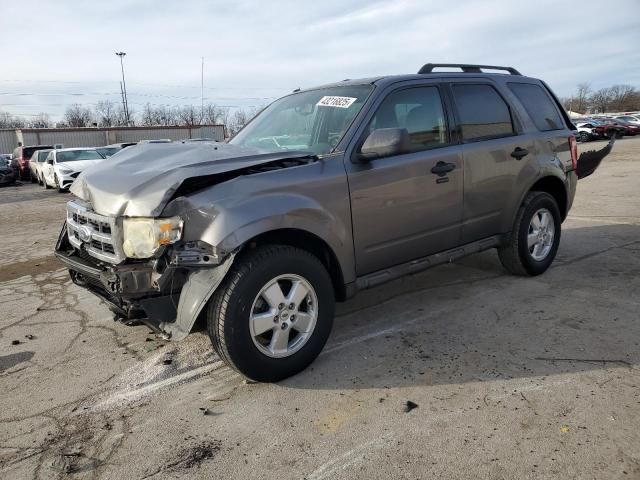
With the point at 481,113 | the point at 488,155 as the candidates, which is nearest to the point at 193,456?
the point at 488,155

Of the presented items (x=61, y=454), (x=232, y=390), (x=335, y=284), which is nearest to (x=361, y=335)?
(x=335, y=284)

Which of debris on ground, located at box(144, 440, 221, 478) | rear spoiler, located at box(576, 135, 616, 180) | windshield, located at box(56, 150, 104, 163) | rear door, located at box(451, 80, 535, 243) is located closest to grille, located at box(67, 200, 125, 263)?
debris on ground, located at box(144, 440, 221, 478)

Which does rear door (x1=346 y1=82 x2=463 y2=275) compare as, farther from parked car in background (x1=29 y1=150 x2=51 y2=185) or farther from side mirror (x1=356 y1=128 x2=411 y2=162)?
parked car in background (x1=29 y1=150 x2=51 y2=185)

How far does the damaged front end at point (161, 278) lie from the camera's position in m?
2.87

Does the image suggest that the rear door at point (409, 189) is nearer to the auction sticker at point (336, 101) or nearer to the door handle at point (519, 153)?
the auction sticker at point (336, 101)

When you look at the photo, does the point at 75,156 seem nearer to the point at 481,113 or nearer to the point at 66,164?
the point at 66,164

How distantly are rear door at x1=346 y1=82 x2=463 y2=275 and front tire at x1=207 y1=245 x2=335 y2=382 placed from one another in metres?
0.51

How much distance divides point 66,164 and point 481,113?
1751 centimetres

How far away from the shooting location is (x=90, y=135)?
43.7 meters

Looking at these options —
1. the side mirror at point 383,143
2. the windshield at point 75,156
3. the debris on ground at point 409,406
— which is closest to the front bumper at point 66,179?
the windshield at point 75,156

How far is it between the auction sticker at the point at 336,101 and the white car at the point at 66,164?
15.7m

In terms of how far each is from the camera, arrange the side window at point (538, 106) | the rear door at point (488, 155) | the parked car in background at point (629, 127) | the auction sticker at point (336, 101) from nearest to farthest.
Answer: the auction sticker at point (336, 101)
the rear door at point (488, 155)
the side window at point (538, 106)
the parked car in background at point (629, 127)

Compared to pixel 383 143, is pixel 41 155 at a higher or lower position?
higher

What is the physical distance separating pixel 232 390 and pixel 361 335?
1.19 meters
